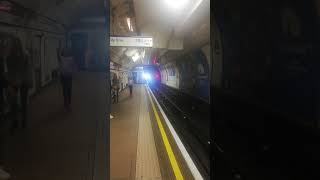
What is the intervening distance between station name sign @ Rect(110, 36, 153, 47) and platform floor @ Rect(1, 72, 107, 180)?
7.62 meters

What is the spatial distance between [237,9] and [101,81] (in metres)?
1.00

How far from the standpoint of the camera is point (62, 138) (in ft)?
5.07

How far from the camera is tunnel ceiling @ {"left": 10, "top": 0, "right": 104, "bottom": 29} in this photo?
58.4 inches

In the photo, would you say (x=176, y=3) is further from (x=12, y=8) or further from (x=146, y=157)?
(x=12, y=8)

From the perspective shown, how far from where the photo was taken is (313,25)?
1101mm

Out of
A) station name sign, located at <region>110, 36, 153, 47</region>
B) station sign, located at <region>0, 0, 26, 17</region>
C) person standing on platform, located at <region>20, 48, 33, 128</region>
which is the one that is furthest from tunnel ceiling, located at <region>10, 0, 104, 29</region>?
station name sign, located at <region>110, 36, 153, 47</region>

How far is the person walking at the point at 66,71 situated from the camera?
1590 millimetres

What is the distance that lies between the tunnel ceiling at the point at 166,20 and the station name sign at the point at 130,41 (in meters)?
0.41

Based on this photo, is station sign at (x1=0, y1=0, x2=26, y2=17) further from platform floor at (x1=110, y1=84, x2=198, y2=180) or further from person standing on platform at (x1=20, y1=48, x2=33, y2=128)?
platform floor at (x1=110, y1=84, x2=198, y2=180)

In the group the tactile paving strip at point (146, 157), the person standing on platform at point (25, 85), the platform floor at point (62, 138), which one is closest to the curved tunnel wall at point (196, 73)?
the tactile paving strip at point (146, 157)

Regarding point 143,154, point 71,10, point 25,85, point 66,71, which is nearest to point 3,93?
point 25,85

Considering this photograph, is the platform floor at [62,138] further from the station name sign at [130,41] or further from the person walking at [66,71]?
the station name sign at [130,41]

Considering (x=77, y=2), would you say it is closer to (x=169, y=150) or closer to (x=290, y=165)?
(x=290, y=165)

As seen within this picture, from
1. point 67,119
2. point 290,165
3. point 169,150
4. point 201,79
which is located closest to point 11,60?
point 67,119
